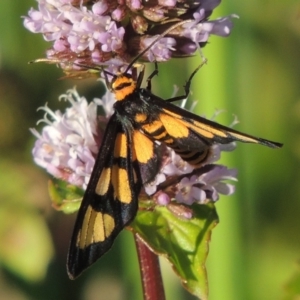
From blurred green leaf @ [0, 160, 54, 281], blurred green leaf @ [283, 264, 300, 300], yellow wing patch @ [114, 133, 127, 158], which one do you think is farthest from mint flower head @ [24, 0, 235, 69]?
blurred green leaf @ [0, 160, 54, 281]

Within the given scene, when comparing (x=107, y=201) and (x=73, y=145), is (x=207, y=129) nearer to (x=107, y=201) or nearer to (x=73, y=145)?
(x=107, y=201)

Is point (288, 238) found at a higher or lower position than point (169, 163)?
lower

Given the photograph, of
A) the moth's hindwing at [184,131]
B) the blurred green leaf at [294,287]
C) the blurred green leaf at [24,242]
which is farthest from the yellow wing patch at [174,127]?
the blurred green leaf at [24,242]

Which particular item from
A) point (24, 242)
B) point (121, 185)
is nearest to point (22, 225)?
point (24, 242)

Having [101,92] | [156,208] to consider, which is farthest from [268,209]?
[156,208]

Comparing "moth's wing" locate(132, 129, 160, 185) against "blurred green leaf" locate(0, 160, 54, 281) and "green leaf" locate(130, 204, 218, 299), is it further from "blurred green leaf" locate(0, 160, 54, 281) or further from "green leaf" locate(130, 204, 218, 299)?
"blurred green leaf" locate(0, 160, 54, 281)

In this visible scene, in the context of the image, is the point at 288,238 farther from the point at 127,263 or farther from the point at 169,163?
the point at 169,163
